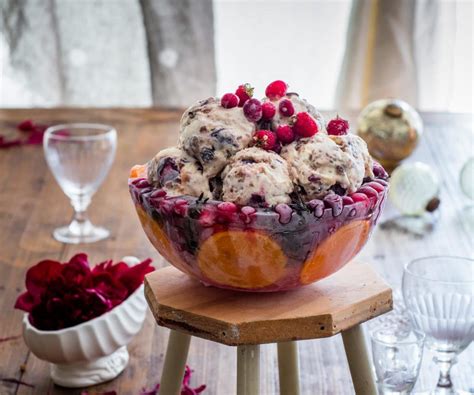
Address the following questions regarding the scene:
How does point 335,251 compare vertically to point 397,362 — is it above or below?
above

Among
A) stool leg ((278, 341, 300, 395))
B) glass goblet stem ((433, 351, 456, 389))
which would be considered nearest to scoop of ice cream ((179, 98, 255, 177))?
stool leg ((278, 341, 300, 395))

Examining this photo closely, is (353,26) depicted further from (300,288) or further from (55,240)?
(300,288)

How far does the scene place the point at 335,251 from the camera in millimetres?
1095

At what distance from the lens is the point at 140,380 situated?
55.2 inches

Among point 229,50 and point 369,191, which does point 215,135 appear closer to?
point 369,191

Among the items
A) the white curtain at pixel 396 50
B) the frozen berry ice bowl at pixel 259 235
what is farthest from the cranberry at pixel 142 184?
the white curtain at pixel 396 50

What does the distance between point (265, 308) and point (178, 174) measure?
0.18m

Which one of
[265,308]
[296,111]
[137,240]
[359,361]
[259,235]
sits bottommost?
[137,240]

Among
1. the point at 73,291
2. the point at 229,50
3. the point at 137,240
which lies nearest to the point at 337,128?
the point at 73,291

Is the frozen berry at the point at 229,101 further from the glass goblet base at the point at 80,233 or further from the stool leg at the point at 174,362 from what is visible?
the glass goblet base at the point at 80,233

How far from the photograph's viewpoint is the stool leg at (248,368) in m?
1.11

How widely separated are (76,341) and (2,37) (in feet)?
6.74

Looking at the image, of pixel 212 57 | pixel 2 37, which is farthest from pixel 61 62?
pixel 212 57

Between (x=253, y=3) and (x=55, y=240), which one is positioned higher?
(x=253, y=3)
